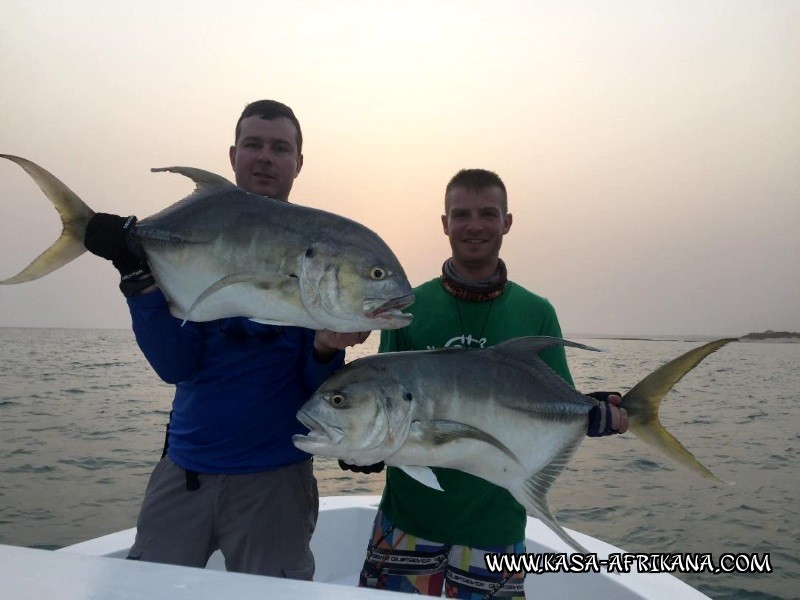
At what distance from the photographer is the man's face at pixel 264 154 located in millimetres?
2582

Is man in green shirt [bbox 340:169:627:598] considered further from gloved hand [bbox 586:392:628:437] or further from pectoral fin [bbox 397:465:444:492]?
pectoral fin [bbox 397:465:444:492]

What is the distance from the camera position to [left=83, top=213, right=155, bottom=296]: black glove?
2.01 m

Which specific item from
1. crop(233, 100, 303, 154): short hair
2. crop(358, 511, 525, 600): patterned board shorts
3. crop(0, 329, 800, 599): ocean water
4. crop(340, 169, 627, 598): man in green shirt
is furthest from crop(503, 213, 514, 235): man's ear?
crop(0, 329, 800, 599): ocean water

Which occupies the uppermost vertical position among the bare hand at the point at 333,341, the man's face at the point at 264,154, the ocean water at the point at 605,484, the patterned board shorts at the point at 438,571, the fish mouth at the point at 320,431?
the man's face at the point at 264,154

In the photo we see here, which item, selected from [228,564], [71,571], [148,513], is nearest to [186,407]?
[148,513]

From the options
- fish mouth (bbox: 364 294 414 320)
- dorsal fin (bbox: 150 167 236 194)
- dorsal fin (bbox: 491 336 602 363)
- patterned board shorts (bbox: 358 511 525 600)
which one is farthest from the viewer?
patterned board shorts (bbox: 358 511 525 600)

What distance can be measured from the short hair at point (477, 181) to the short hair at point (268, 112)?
90 centimetres

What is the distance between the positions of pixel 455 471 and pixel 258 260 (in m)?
1.61

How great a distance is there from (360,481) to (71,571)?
350 inches

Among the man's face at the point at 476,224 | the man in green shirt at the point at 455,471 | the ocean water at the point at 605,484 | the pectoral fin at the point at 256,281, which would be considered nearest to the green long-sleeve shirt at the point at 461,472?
the man in green shirt at the point at 455,471

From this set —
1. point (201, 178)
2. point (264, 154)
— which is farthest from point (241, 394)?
point (264, 154)

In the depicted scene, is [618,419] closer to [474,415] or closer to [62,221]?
[474,415]

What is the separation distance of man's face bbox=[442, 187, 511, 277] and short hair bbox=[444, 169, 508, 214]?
0.03m

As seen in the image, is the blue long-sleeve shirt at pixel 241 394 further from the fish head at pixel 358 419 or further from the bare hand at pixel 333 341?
the fish head at pixel 358 419
